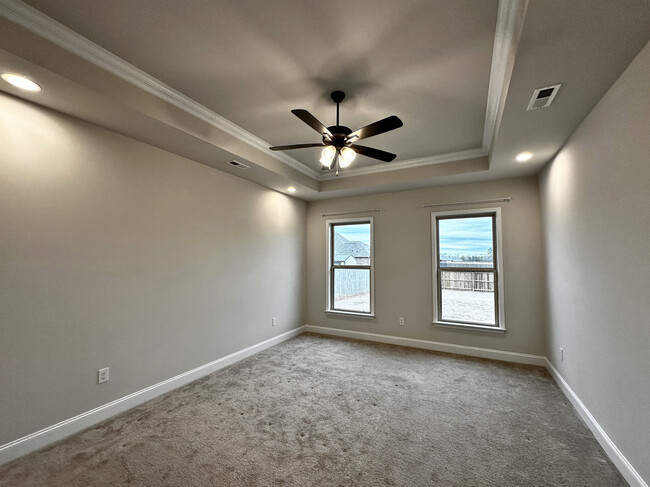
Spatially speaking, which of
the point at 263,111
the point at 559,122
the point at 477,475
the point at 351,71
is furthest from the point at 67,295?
the point at 559,122

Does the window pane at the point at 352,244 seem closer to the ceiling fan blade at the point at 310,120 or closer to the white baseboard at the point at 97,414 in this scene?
the white baseboard at the point at 97,414

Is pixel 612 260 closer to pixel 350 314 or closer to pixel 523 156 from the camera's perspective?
pixel 523 156

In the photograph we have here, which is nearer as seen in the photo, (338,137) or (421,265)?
(338,137)

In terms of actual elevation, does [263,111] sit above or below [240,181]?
above

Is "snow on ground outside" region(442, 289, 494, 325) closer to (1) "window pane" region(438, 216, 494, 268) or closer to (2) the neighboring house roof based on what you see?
(1) "window pane" region(438, 216, 494, 268)

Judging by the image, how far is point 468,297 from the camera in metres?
4.34

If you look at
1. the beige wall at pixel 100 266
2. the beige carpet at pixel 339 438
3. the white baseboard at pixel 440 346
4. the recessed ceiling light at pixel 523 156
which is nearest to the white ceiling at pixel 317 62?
the recessed ceiling light at pixel 523 156

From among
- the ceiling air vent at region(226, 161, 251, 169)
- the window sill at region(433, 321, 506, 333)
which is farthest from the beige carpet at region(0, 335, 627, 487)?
the ceiling air vent at region(226, 161, 251, 169)

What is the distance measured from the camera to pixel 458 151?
3846mm

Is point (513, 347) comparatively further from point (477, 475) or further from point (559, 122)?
point (559, 122)

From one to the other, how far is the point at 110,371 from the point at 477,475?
2956 millimetres

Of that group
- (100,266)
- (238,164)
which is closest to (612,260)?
(238,164)

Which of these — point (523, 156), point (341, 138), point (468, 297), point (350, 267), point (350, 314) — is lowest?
point (350, 314)

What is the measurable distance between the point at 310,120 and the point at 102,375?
2.76m
